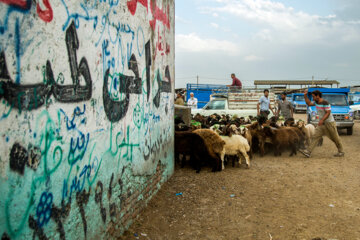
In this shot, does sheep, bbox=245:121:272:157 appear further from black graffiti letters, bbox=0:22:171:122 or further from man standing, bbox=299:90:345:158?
black graffiti letters, bbox=0:22:171:122

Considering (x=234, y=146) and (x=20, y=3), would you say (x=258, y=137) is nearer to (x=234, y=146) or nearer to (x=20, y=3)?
(x=234, y=146)

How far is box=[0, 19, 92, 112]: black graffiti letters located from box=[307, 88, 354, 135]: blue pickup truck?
12.8 meters

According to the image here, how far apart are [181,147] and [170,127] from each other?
1010mm

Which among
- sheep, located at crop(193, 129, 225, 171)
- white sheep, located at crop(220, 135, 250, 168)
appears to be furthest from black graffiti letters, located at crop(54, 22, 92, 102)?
white sheep, located at crop(220, 135, 250, 168)

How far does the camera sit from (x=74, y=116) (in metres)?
2.76


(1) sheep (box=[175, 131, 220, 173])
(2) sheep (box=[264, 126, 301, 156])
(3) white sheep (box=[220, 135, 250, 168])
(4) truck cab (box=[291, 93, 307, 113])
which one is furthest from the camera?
(4) truck cab (box=[291, 93, 307, 113])

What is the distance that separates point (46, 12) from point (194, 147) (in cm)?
526

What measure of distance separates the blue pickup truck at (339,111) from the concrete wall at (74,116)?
11.2m

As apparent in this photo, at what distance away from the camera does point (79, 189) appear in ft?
9.51

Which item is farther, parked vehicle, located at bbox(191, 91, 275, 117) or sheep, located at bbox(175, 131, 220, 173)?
parked vehicle, located at bbox(191, 91, 275, 117)

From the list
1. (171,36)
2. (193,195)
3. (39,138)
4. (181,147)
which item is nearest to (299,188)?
(193,195)

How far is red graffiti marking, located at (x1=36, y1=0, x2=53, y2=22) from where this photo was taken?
224 centimetres

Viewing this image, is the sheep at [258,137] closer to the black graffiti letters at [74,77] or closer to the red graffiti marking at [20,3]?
the black graffiti letters at [74,77]

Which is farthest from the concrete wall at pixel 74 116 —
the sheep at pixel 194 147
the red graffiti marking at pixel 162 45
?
the sheep at pixel 194 147
